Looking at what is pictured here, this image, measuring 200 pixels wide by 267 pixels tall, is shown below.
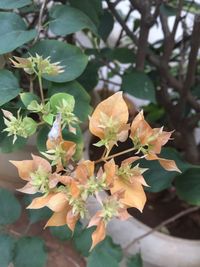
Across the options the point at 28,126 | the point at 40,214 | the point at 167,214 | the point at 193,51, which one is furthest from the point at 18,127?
the point at 167,214

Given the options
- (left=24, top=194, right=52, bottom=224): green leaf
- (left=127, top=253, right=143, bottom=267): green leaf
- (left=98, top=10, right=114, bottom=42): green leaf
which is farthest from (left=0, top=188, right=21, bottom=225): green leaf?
(left=98, top=10, right=114, bottom=42): green leaf

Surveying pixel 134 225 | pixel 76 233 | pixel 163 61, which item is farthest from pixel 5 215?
pixel 163 61

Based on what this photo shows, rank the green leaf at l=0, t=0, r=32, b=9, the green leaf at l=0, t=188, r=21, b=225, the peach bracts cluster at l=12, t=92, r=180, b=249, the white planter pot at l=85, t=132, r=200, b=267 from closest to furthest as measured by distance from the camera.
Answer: the peach bracts cluster at l=12, t=92, r=180, b=249 < the green leaf at l=0, t=0, r=32, b=9 < the green leaf at l=0, t=188, r=21, b=225 < the white planter pot at l=85, t=132, r=200, b=267

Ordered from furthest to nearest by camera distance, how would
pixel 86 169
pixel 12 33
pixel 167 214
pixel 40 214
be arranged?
pixel 167 214, pixel 40 214, pixel 12 33, pixel 86 169

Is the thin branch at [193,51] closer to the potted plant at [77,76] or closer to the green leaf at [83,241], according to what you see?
the potted plant at [77,76]

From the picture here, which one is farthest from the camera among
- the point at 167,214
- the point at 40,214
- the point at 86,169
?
the point at 167,214

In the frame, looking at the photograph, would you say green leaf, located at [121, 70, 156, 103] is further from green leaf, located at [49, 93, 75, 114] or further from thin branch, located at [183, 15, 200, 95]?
green leaf, located at [49, 93, 75, 114]

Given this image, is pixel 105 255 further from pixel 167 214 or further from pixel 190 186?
pixel 167 214
